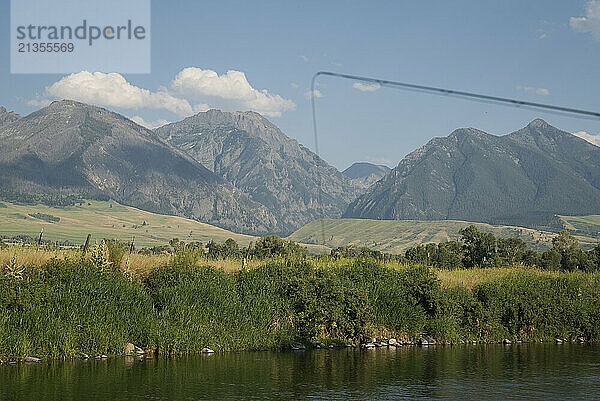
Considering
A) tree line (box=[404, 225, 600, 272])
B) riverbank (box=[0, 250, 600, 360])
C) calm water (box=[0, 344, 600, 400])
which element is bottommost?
calm water (box=[0, 344, 600, 400])

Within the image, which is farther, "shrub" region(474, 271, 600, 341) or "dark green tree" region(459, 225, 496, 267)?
"dark green tree" region(459, 225, 496, 267)

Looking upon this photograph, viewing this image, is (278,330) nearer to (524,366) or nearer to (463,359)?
(463,359)

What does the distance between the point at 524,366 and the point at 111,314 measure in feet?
60.2

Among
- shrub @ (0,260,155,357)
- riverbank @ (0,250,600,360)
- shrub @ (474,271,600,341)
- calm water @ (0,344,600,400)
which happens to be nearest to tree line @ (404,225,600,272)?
shrub @ (474,271,600,341)

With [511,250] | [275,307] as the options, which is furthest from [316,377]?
[511,250]

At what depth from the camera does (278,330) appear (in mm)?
31844

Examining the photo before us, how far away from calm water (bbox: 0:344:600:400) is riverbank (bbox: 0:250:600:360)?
1468 millimetres

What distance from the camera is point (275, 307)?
31.9m

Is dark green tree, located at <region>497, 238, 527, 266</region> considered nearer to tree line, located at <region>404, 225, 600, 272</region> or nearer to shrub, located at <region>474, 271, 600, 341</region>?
tree line, located at <region>404, 225, 600, 272</region>

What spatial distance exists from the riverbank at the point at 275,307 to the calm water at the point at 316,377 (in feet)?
4.82

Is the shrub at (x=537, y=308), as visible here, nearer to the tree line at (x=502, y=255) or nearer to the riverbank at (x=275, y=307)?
the riverbank at (x=275, y=307)

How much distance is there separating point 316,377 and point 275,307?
7.80m

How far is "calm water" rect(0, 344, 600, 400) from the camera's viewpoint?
21.1 meters

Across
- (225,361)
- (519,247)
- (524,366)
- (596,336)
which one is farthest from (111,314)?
(519,247)
